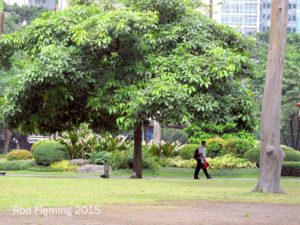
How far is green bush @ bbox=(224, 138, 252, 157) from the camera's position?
143 ft

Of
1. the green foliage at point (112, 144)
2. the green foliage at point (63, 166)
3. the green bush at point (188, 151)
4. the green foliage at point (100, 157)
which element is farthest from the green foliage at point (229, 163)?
the green foliage at point (63, 166)

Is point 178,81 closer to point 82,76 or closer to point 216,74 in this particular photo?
point 216,74

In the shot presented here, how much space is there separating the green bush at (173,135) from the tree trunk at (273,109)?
48860 millimetres

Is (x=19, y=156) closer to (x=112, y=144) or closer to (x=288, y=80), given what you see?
(x=112, y=144)

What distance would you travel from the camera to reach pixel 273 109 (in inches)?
842

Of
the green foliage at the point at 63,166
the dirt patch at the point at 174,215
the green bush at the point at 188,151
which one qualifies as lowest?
the dirt patch at the point at 174,215

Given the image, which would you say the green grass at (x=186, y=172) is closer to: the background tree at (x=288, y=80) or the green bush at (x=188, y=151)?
the green bush at (x=188, y=151)

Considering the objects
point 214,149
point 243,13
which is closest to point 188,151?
point 214,149

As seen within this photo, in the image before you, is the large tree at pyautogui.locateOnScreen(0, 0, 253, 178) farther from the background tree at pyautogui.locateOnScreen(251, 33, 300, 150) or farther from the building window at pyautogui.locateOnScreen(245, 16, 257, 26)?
the building window at pyautogui.locateOnScreen(245, 16, 257, 26)

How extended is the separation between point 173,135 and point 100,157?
31803mm

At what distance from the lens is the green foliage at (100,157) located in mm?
39250

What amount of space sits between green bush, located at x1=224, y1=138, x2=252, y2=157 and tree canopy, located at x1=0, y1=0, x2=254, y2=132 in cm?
1400

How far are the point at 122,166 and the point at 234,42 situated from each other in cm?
1120

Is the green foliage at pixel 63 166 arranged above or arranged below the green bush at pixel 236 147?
below
